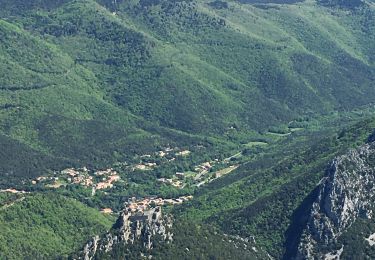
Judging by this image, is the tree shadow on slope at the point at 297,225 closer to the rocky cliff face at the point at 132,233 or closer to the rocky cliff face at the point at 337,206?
the rocky cliff face at the point at 337,206

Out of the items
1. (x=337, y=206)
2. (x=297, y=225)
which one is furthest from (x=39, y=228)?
(x=337, y=206)

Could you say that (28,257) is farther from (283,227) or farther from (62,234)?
(283,227)

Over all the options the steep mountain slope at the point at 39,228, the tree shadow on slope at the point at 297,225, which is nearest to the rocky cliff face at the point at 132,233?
the tree shadow on slope at the point at 297,225

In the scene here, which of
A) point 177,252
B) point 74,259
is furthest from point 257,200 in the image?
point 74,259

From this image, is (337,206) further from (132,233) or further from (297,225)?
(132,233)

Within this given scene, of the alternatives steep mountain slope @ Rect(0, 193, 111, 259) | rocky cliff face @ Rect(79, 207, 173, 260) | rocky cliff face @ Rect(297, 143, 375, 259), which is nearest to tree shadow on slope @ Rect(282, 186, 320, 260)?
rocky cliff face @ Rect(297, 143, 375, 259)

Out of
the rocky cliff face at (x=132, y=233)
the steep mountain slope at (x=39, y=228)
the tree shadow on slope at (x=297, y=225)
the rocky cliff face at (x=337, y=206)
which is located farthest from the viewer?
the steep mountain slope at (x=39, y=228)
